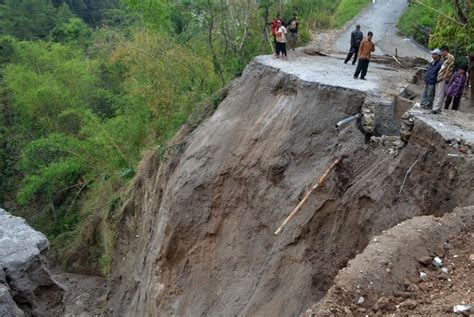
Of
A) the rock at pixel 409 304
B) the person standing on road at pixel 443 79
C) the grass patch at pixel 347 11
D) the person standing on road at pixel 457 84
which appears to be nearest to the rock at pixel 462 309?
the rock at pixel 409 304

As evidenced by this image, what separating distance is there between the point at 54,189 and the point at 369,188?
700 inches

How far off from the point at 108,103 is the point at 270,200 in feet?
61.7

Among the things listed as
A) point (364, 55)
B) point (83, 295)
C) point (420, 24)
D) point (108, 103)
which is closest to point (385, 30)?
point (420, 24)

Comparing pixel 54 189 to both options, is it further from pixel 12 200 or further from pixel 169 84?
pixel 169 84

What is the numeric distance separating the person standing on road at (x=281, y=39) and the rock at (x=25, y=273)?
8.73 m

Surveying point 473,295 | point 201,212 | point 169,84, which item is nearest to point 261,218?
point 201,212

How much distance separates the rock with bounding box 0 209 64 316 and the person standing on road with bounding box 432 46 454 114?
833 centimetres

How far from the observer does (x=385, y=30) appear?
72.3 ft

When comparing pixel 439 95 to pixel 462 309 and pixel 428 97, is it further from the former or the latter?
pixel 462 309

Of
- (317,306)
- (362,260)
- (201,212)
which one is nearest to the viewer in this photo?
(317,306)

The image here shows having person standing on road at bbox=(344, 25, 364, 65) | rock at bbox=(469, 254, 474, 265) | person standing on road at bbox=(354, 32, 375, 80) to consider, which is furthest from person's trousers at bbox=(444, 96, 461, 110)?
rock at bbox=(469, 254, 474, 265)

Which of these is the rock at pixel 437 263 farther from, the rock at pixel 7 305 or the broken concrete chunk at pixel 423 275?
the rock at pixel 7 305

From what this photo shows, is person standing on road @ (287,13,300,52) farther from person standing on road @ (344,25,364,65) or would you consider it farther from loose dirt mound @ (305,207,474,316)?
loose dirt mound @ (305,207,474,316)

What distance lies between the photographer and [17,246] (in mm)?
9438
